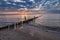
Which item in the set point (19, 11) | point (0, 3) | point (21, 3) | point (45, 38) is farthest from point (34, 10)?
point (45, 38)

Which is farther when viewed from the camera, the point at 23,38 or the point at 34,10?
the point at 34,10

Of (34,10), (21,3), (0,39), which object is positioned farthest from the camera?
(21,3)

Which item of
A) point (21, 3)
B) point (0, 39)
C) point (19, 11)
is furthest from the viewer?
point (21, 3)

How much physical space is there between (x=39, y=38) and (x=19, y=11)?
1922 inches

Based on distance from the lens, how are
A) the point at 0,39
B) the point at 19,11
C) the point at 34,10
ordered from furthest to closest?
the point at 34,10, the point at 19,11, the point at 0,39

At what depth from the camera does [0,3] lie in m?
75.8

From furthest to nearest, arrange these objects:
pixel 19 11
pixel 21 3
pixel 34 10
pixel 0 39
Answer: pixel 21 3
pixel 34 10
pixel 19 11
pixel 0 39

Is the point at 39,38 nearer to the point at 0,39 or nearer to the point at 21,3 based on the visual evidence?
the point at 0,39

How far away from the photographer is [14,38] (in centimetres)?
1145

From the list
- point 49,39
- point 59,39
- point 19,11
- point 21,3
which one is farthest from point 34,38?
point 21,3

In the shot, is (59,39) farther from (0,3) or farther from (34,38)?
(0,3)

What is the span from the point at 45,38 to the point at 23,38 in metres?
1.72

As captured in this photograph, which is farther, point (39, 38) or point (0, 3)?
point (0, 3)

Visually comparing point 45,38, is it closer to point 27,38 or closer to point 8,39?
point 27,38
